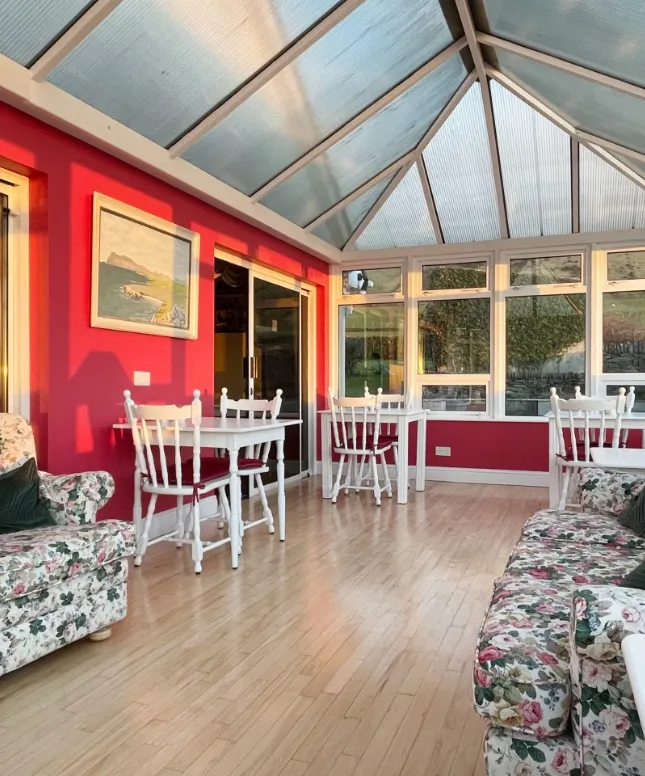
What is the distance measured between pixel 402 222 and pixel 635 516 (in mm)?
4728

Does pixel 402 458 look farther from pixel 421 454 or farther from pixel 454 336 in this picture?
pixel 454 336

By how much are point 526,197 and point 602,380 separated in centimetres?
190

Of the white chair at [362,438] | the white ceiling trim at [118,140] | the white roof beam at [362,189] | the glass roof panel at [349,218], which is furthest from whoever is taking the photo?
the glass roof panel at [349,218]

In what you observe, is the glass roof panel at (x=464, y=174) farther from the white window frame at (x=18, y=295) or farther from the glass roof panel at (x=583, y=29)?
the white window frame at (x=18, y=295)

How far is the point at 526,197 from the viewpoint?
19.8 ft

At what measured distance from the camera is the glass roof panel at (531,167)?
16.9 feet

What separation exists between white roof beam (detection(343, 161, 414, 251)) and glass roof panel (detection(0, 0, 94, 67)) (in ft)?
12.0

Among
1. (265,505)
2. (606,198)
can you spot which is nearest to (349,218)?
(606,198)

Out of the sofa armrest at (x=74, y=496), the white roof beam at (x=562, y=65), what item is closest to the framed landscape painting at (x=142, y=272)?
the sofa armrest at (x=74, y=496)

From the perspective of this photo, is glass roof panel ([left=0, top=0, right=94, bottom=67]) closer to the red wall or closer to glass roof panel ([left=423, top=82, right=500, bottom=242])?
the red wall

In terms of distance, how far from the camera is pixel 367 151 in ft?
17.8

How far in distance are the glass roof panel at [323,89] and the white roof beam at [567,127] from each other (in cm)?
63

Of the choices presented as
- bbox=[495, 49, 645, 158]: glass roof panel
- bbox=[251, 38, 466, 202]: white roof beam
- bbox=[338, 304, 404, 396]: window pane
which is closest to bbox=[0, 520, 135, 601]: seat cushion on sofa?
bbox=[251, 38, 466, 202]: white roof beam

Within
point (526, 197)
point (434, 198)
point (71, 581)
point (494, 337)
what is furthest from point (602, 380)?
point (71, 581)
